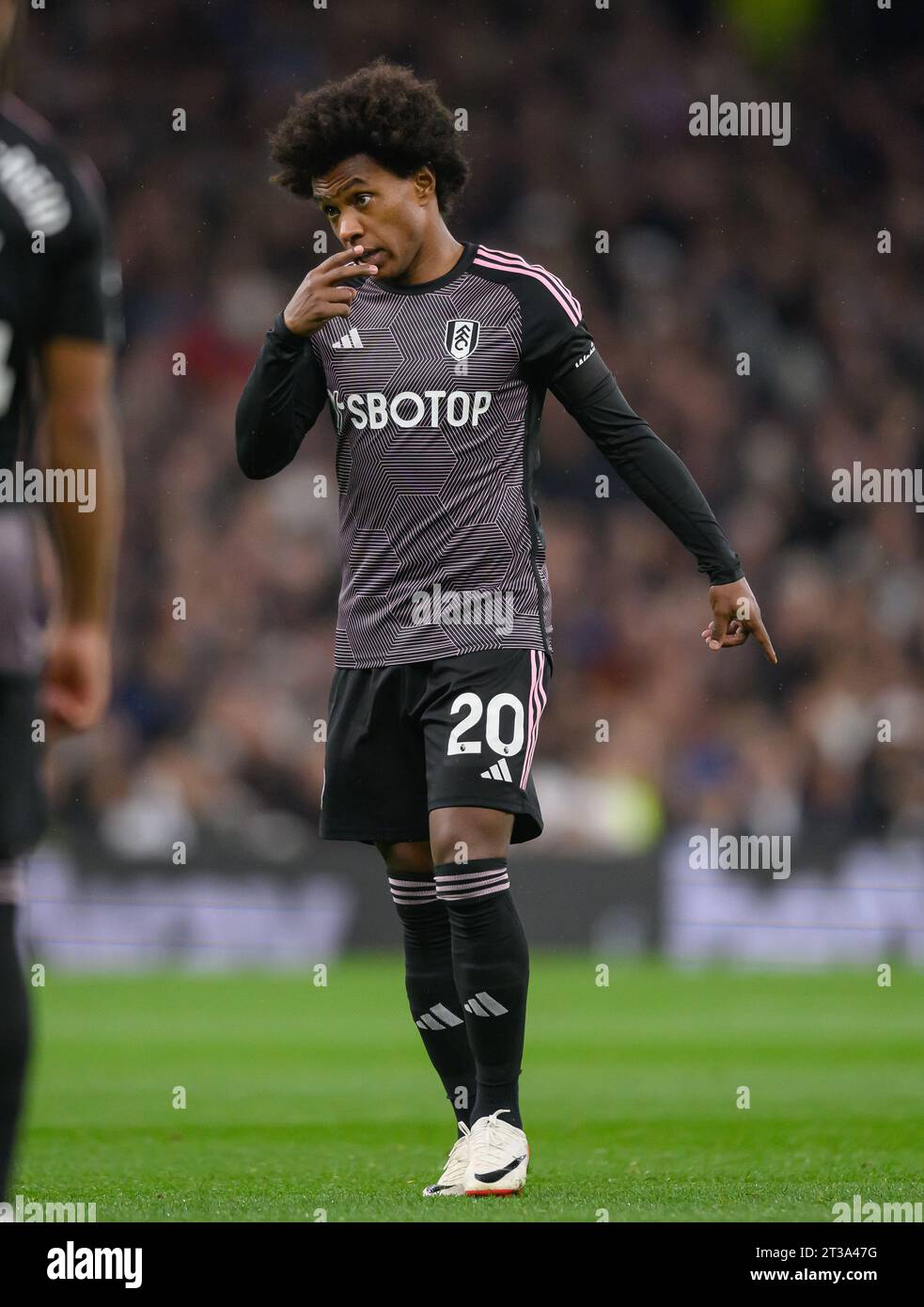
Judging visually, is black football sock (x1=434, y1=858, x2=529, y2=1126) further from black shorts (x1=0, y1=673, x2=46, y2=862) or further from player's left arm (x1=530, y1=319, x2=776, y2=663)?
black shorts (x1=0, y1=673, x2=46, y2=862)

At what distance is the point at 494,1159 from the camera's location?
15.3 feet

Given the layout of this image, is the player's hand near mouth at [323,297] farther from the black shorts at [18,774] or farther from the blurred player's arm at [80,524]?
the black shorts at [18,774]

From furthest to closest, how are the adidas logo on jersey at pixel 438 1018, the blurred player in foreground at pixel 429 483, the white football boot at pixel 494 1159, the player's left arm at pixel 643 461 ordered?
1. the adidas logo on jersey at pixel 438 1018
2. the player's left arm at pixel 643 461
3. the blurred player in foreground at pixel 429 483
4. the white football boot at pixel 494 1159

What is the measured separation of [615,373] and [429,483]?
42.1 ft

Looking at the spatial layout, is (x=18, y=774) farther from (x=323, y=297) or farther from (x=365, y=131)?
(x=365, y=131)

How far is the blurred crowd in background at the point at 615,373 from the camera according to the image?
1486cm

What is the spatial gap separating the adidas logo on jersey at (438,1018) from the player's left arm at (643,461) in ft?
3.60

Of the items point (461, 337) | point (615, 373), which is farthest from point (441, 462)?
point (615, 373)

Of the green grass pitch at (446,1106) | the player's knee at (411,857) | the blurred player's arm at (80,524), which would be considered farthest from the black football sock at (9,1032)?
the player's knee at (411,857)

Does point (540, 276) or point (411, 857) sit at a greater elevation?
point (540, 276)

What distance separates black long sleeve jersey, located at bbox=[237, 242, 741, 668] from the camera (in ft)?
16.4

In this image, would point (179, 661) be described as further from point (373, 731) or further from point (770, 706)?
point (373, 731)

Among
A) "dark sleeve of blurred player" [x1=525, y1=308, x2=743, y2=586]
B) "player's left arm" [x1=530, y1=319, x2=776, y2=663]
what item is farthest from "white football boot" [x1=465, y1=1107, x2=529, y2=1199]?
"dark sleeve of blurred player" [x1=525, y1=308, x2=743, y2=586]

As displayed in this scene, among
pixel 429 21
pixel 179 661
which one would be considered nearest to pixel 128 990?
pixel 179 661
